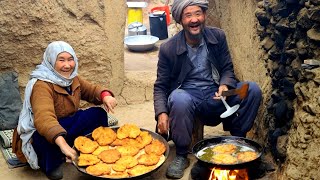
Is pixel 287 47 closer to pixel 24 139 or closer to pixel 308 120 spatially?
pixel 308 120

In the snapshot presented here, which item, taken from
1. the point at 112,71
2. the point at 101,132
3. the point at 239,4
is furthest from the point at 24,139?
the point at 239,4

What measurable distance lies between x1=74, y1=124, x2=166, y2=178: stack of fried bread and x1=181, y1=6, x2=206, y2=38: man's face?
39.4 inches

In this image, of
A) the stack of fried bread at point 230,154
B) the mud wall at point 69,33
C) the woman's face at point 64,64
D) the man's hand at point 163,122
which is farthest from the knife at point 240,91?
the mud wall at point 69,33

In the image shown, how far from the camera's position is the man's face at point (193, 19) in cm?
434

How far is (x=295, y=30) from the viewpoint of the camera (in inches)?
152

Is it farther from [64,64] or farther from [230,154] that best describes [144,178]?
[64,64]

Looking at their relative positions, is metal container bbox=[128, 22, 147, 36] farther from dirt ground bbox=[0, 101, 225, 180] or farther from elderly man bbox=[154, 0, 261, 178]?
elderly man bbox=[154, 0, 261, 178]

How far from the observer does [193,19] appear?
14.3 ft

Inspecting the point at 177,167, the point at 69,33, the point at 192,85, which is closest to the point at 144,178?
the point at 177,167

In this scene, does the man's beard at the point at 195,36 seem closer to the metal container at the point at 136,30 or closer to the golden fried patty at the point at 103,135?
the golden fried patty at the point at 103,135

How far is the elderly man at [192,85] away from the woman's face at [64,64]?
0.82 metres

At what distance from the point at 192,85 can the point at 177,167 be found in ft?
2.57

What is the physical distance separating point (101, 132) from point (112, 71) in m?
1.98

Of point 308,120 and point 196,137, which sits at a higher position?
point 308,120
